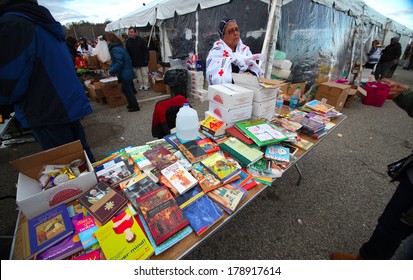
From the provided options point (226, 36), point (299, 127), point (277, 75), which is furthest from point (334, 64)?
point (299, 127)

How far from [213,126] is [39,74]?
1453 mm

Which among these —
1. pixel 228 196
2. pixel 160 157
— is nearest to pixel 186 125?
pixel 160 157

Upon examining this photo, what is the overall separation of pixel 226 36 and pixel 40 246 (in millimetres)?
2534

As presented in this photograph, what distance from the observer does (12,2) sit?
124 cm

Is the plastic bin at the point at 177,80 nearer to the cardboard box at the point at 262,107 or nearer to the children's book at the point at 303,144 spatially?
the cardboard box at the point at 262,107

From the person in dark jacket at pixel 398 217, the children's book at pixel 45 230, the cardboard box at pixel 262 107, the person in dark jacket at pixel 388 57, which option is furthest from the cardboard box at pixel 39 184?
the person in dark jacket at pixel 388 57

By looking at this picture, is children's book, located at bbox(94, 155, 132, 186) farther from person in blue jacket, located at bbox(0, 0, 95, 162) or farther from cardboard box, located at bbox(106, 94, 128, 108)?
cardboard box, located at bbox(106, 94, 128, 108)

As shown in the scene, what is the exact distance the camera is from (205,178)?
3.64 feet

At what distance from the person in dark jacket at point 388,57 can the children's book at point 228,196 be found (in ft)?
30.9

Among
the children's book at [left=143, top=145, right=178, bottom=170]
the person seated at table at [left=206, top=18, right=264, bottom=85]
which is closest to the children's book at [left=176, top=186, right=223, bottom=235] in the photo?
the children's book at [left=143, top=145, right=178, bottom=170]

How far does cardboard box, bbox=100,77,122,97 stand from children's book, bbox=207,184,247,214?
4.76 m

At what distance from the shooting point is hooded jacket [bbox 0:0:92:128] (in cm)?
123

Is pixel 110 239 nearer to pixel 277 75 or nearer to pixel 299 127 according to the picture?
pixel 299 127

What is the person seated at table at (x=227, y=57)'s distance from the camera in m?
2.12
